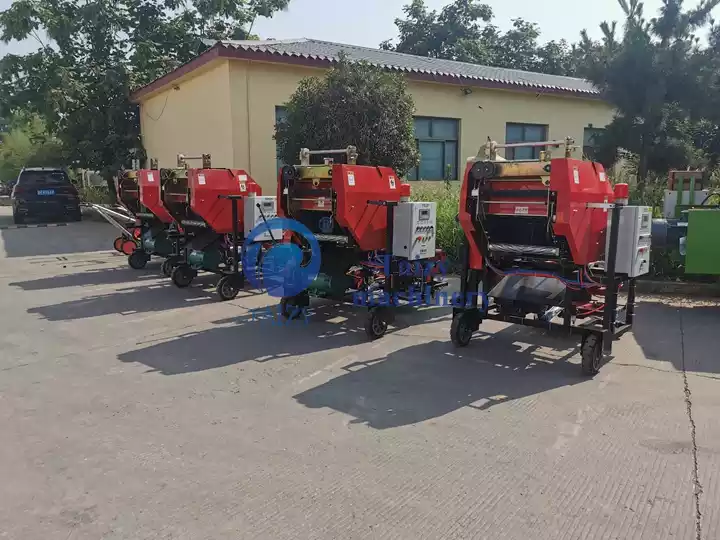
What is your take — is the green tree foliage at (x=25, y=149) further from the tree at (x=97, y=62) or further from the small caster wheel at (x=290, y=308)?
the small caster wheel at (x=290, y=308)

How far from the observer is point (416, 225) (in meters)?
6.56

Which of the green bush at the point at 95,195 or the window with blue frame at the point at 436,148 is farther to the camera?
the green bush at the point at 95,195

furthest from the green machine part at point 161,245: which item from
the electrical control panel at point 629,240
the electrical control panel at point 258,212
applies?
the electrical control panel at point 629,240

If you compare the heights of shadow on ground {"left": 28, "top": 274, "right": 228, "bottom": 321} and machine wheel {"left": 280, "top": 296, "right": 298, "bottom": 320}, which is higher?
machine wheel {"left": 280, "top": 296, "right": 298, "bottom": 320}

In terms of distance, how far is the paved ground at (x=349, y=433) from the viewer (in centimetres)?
308

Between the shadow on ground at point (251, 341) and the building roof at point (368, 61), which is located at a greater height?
the building roof at point (368, 61)

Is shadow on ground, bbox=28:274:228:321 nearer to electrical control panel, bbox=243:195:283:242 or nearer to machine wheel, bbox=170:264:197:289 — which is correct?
machine wheel, bbox=170:264:197:289

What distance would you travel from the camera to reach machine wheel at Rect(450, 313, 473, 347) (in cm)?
598

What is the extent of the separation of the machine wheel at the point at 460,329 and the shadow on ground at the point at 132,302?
3.83 metres

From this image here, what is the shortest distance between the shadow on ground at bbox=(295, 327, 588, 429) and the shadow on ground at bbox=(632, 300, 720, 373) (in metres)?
0.84

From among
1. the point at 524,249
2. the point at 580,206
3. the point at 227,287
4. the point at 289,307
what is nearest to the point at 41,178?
the point at 227,287

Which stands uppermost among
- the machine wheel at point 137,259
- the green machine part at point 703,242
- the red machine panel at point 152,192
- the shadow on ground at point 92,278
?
the red machine panel at point 152,192

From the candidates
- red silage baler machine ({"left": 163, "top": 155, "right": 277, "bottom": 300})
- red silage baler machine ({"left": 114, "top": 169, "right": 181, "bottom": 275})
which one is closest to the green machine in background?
red silage baler machine ({"left": 163, "top": 155, "right": 277, "bottom": 300})

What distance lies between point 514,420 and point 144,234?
8.51 meters
